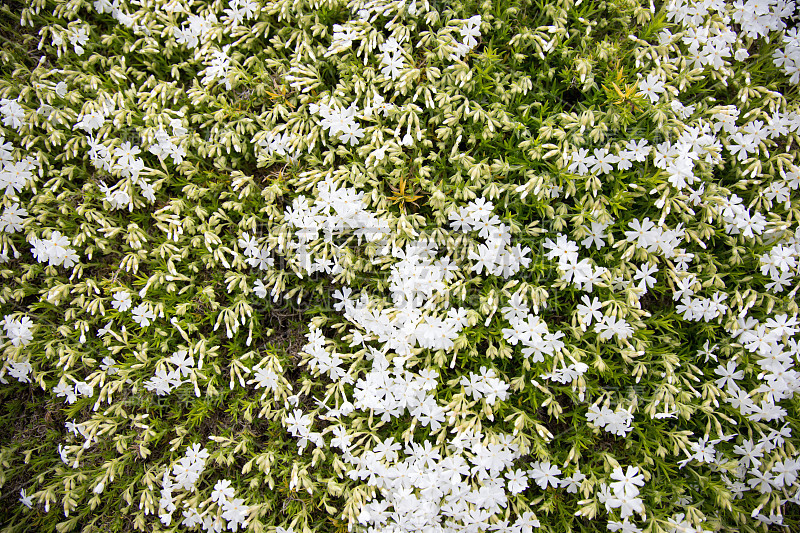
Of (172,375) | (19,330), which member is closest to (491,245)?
(172,375)

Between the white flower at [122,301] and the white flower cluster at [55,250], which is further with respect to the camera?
the white flower cluster at [55,250]

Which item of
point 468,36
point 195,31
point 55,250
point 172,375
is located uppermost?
point 468,36

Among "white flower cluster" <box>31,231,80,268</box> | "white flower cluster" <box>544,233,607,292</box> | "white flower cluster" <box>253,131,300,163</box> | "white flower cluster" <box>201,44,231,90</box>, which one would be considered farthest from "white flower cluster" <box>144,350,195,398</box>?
"white flower cluster" <box>544,233,607,292</box>

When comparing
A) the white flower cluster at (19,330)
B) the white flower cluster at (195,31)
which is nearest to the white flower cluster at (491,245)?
the white flower cluster at (195,31)

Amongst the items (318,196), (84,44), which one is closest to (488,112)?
(318,196)

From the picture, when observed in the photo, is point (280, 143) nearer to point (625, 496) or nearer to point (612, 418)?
point (612, 418)

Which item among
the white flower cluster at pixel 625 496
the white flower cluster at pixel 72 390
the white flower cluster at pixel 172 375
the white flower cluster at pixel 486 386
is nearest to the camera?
the white flower cluster at pixel 625 496

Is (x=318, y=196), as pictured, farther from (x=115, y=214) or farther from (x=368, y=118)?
(x=115, y=214)

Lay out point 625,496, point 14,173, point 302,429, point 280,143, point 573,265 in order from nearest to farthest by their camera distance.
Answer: point 625,496, point 573,265, point 302,429, point 280,143, point 14,173

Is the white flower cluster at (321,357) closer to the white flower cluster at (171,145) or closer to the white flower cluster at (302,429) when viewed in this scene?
the white flower cluster at (302,429)
